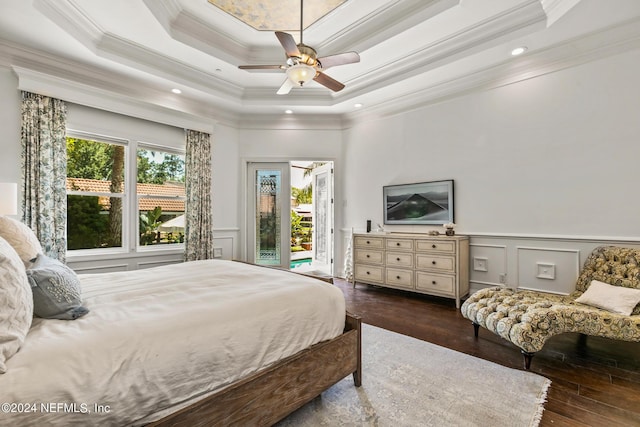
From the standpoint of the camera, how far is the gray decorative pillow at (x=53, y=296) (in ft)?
4.37

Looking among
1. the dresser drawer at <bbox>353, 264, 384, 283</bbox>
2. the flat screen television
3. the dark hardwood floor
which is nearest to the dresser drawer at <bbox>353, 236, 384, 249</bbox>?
the dresser drawer at <bbox>353, 264, 384, 283</bbox>

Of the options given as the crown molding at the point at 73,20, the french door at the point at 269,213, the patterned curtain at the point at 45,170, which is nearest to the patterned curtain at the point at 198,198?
the french door at the point at 269,213

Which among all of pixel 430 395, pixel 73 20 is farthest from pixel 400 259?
pixel 73 20

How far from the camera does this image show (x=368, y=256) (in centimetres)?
464

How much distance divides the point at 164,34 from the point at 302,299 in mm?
3287

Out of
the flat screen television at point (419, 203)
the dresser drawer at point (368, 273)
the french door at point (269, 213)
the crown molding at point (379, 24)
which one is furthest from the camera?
the french door at point (269, 213)

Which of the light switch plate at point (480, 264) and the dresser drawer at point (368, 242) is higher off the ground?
the dresser drawer at point (368, 242)

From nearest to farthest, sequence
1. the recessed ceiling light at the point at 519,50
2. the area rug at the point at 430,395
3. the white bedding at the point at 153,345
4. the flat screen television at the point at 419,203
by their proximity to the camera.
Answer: the white bedding at the point at 153,345 < the area rug at the point at 430,395 < the recessed ceiling light at the point at 519,50 < the flat screen television at the point at 419,203

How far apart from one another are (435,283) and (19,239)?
406 centimetres

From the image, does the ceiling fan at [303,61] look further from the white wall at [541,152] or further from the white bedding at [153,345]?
the white wall at [541,152]

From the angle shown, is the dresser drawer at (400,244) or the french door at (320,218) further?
the french door at (320,218)

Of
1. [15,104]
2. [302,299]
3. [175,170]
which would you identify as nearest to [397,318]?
[302,299]

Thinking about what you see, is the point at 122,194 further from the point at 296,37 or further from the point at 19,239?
the point at 296,37

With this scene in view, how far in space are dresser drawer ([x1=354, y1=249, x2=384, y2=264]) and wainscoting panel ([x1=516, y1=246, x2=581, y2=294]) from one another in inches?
70.2
